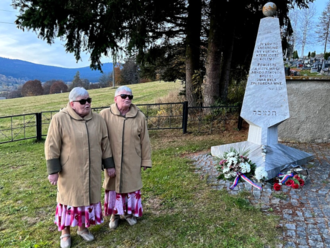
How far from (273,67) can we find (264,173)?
6.42 feet

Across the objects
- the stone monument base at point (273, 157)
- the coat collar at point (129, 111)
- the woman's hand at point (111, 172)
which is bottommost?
the stone monument base at point (273, 157)

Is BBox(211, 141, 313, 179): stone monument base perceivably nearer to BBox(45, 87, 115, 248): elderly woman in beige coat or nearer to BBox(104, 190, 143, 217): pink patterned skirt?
BBox(104, 190, 143, 217): pink patterned skirt

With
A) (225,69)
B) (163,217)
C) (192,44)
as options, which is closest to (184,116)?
(225,69)

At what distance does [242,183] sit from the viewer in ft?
14.3

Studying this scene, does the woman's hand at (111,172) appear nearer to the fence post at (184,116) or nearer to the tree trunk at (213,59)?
the fence post at (184,116)

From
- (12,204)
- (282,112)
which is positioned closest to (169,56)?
(282,112)

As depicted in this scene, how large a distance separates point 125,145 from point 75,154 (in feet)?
1.89

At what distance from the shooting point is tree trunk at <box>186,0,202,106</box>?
31.3 ft

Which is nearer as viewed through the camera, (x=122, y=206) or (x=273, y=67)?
(x=122, y=206)

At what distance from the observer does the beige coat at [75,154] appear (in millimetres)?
2633

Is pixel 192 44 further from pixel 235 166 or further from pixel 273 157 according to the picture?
pixel 235 166

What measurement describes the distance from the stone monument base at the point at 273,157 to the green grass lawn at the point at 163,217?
0.93m

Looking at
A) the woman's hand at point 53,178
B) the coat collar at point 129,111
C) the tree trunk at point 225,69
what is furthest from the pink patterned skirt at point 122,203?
the tree trunk at point 225,69

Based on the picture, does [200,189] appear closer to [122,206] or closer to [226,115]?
[122,206]
